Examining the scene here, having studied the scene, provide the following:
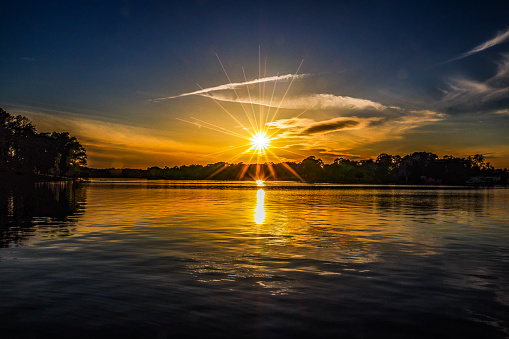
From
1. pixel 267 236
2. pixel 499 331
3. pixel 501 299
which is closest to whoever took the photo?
pixel 499 331

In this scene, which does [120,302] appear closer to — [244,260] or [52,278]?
[52,278]

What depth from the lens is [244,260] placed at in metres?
17.8

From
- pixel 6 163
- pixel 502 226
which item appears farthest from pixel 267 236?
pixel 6 163

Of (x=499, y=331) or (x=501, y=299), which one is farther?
(x=501, y=299)

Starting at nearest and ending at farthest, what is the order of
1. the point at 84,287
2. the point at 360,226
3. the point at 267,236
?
the point at 84,287 → the point at 267,236 → the point at 360,226

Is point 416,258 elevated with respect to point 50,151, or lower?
lower

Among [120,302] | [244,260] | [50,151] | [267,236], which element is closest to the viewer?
[120,302]

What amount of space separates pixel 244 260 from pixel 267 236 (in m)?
8.32

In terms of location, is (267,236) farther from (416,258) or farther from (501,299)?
(501,299)

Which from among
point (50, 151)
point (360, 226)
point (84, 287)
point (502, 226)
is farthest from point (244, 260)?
point (50, 151)

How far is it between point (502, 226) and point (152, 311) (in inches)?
1309

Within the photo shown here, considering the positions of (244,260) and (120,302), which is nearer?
(120,302)

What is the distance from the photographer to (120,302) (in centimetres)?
1121

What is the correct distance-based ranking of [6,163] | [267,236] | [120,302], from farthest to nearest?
[6,163], [267,236], [120,302]
